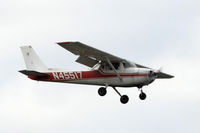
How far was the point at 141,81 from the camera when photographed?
30.0 metres

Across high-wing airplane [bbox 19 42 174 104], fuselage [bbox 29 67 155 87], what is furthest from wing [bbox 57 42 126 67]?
fuselage [bbox 29 67 155 87]

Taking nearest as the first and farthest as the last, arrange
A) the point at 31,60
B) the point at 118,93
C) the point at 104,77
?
1. the point at 104,77
2. the point at 118,93
3. the point at 31,60

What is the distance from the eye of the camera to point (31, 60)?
33344 millimetres

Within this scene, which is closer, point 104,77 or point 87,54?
point 87,54

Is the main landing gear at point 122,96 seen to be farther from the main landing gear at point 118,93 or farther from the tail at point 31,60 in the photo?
the tail at point 31,60

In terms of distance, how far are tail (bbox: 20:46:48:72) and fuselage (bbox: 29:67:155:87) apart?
1.23 m

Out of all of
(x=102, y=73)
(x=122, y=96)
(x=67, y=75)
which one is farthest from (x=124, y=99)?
(x=67, y=75)

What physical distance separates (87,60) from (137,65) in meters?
2.91

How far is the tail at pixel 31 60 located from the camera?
33.2m

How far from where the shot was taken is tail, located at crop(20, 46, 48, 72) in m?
33.2

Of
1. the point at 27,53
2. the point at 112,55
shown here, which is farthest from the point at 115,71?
the point at 27,53

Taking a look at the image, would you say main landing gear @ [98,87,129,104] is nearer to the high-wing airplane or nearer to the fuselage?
the high-wing airplane

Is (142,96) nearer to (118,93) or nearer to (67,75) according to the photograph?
(118,93)

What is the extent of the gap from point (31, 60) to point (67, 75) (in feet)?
9.41
